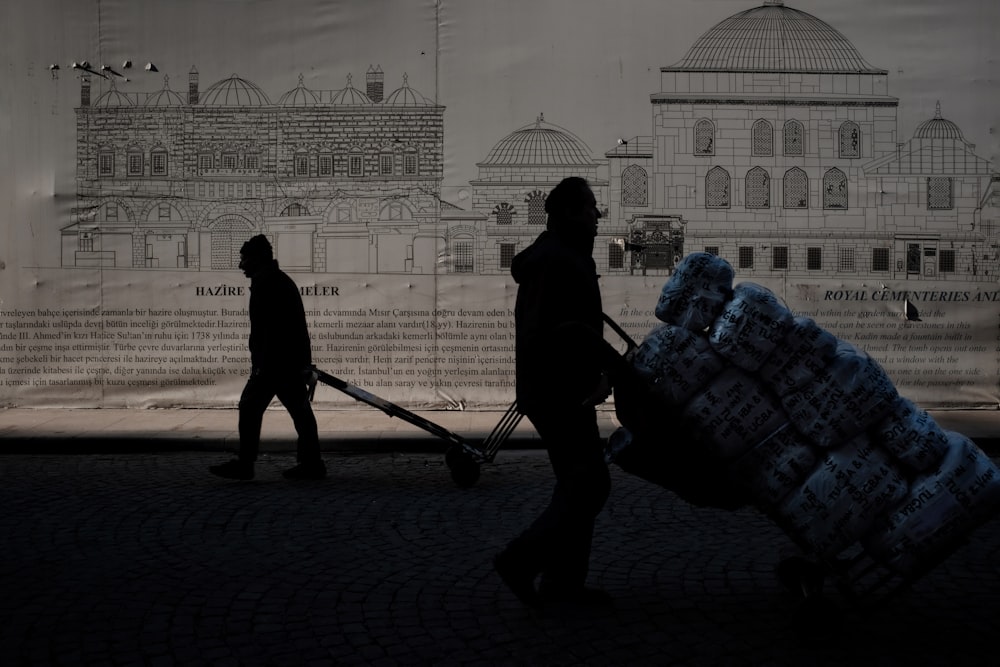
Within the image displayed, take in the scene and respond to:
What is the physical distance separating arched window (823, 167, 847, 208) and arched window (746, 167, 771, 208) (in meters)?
0.63

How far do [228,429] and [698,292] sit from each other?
22.2 feet

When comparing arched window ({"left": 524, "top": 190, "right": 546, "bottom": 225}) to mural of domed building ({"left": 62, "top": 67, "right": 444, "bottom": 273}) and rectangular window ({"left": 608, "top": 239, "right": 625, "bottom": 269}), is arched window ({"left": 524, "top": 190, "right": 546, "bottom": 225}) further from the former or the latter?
mural of domed building ({"left": 62, "top": 67, "right": 444, "bottom": 273})

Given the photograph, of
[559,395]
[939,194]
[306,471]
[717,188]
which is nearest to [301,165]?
[717,188]

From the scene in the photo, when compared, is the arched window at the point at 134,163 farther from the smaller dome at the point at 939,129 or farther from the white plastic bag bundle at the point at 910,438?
the white plastic bag bundle at the point at 910,438

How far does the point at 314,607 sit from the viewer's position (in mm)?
4469

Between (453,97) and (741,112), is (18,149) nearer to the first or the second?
(453,97)

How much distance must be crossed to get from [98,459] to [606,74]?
6793 mm

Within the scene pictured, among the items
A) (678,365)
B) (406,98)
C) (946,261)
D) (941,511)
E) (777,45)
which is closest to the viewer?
(941,511)

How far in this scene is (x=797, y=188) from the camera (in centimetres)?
1162

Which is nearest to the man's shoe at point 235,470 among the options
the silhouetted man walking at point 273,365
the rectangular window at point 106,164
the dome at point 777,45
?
the silhouetted man walking at point 273,365

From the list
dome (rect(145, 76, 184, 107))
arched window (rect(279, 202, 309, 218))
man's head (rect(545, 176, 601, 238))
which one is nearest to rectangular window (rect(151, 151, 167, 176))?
dome (rect(145, 76, 184, 107))

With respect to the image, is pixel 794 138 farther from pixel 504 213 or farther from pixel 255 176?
pixel 255 176

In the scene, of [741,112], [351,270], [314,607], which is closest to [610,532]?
[314,607]

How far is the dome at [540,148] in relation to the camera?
11.6 meters
